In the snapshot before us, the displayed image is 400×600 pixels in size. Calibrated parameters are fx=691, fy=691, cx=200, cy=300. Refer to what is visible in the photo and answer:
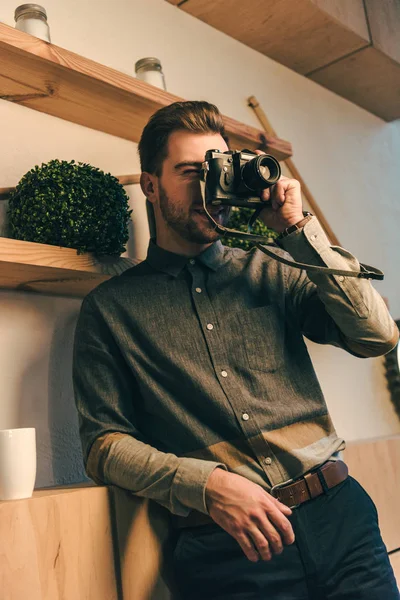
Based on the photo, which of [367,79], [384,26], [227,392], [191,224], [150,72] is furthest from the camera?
[367,79]

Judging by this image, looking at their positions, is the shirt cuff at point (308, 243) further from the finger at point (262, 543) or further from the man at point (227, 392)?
the finger at point (262, 543)

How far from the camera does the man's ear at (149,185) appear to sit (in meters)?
1.46

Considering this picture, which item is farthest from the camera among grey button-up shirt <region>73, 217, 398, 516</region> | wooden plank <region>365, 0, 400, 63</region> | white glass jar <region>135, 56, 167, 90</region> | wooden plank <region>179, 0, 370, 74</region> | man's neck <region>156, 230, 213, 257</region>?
wooden plank <region>365, 0, 400, 63</region>

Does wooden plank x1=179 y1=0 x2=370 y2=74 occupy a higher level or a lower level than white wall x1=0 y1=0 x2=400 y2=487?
higher

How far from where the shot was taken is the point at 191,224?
1345 mm

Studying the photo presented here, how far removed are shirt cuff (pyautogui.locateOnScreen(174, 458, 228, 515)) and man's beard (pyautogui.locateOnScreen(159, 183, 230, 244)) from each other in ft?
1.48

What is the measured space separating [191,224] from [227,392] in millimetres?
339

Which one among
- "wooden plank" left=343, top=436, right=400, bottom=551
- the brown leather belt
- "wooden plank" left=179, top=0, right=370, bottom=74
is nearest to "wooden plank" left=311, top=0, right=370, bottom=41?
"wooden plank" left=179, top=0, right=370, bottom=74

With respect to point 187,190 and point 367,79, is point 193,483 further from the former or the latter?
point 367,79

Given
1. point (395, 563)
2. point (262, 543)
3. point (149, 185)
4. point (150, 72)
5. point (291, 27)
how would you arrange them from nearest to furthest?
point (262, 543), point (149, 185), point (150, 72), point (395, 563), point (291, 27)

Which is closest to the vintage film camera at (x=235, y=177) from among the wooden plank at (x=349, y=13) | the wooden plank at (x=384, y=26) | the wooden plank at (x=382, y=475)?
the wooden plank at (x=382, y=475)

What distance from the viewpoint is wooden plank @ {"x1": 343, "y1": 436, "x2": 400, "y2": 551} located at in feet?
5.64

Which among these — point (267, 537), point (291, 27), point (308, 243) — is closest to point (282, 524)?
point (267, 537)

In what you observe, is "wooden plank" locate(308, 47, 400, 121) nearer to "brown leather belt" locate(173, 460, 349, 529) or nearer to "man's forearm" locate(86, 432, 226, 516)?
"brown leather belt" locate(173, 460, 349, 529)
